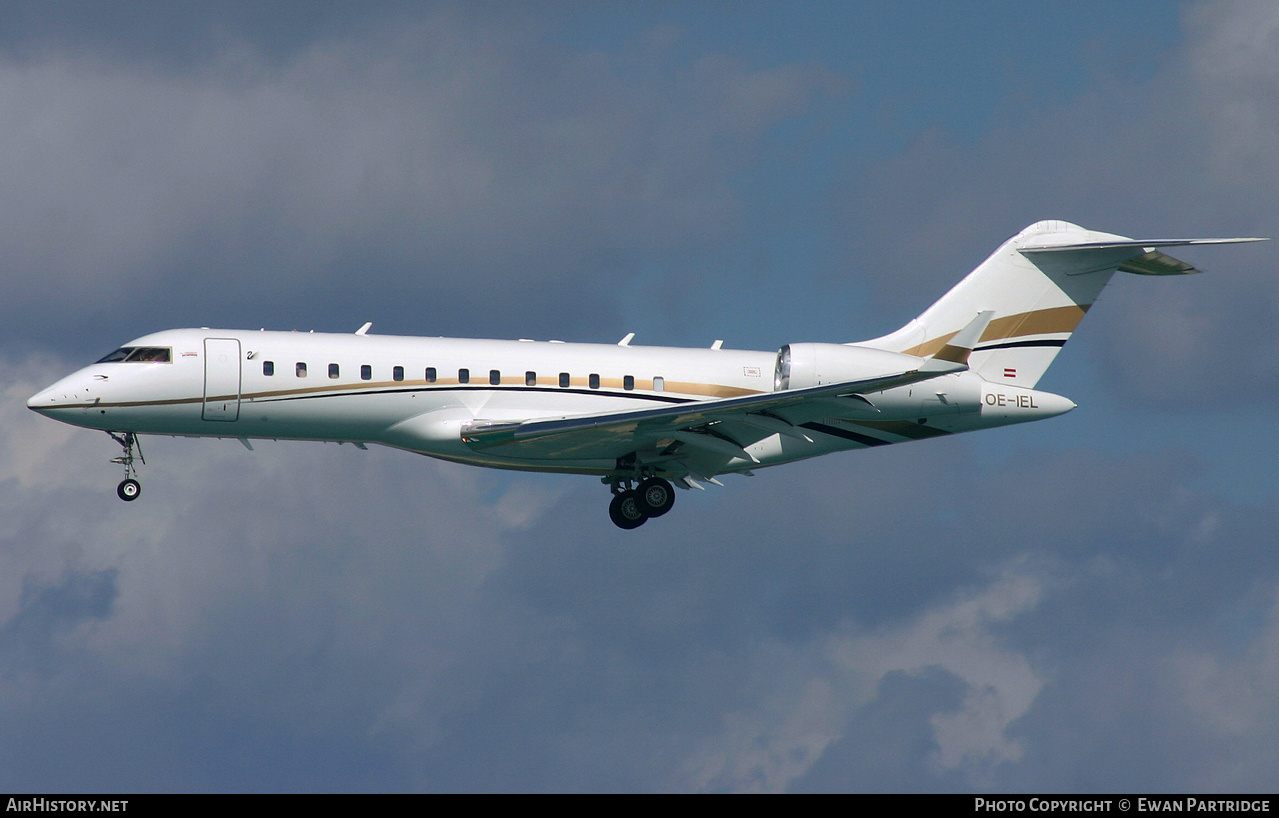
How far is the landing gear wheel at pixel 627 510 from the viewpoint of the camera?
32.0 meters

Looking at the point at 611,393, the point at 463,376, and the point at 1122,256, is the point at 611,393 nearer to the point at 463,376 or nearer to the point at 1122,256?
the point at 463,376

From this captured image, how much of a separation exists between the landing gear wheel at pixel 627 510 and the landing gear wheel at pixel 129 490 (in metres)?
9.31

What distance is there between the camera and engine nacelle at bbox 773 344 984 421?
30.2 meters

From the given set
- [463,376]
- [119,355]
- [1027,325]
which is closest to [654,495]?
[463,376]

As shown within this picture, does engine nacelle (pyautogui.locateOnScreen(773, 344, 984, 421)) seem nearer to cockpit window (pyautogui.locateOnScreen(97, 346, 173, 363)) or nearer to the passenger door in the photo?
the passenger door

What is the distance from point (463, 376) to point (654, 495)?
185 inches

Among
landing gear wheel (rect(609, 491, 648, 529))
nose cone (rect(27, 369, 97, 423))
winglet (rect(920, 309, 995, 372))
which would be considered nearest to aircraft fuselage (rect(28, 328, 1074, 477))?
nose cone (rect(27, 369, 97, 423))

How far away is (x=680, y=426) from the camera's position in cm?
3042

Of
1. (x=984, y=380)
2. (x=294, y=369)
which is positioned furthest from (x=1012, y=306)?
(x=294, y=369)

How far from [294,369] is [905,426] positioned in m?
12.4

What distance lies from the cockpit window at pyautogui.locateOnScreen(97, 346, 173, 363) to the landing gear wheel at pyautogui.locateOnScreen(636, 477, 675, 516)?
960cm

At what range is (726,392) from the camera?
31.5 meters

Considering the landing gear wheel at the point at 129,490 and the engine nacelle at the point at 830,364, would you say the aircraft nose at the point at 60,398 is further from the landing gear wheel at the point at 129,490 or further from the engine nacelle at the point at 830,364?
the engine nacelle at the point at 830,364
